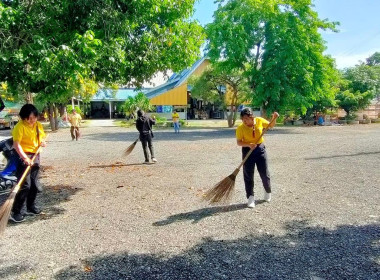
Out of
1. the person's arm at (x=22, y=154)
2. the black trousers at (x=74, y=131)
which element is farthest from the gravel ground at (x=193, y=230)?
the black trousers at (x=74, y=131)

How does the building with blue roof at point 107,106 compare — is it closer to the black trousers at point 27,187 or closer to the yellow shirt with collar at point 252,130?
the black trousers at point 27,187

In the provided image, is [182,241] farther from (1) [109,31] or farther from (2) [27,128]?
(1) [109,31]

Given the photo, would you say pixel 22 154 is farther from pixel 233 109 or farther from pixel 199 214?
pixel 233 109

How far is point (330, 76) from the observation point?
24766 millimetres

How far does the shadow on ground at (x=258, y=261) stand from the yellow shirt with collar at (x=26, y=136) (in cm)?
224

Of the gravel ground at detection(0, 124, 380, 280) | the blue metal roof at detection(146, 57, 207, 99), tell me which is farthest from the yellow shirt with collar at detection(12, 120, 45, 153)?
the blue metal roof at detection(146, 57, 207, 99)

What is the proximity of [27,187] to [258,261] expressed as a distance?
3.55 m

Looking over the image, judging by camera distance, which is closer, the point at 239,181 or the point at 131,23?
the point at 131,23

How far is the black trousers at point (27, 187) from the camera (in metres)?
4.86

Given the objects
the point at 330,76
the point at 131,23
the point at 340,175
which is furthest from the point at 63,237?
the point at 330,76

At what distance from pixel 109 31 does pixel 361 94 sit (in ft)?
106

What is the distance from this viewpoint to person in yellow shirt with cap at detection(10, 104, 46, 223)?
4820mm

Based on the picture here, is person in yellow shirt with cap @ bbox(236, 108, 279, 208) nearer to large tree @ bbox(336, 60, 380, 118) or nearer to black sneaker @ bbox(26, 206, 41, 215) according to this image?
black sneaker @ bbox(26, 206, 41, 215)

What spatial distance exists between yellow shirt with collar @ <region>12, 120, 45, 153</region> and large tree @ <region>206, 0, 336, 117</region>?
19.6 meters
